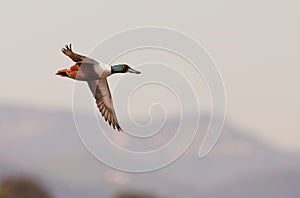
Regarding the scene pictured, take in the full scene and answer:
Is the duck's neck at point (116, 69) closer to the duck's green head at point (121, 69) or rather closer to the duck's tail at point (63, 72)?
the duck's green head at point (121, 69)

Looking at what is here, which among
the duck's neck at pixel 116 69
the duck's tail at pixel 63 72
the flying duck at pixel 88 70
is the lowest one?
the duck's tail at pixel 63 72

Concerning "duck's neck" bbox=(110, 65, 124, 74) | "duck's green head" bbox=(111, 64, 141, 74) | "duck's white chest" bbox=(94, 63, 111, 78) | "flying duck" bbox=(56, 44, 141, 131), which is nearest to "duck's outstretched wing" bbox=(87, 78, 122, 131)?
"flying duck" bbox=(56, 44, 141, 131)

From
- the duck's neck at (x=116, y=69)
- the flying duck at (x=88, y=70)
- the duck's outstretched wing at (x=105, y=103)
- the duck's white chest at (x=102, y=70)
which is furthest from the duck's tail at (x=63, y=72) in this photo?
the duck's outstretched wing at (x=105, y=103)

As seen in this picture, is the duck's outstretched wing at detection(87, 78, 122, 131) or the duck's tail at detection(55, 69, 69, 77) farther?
the duck's outstretched wing at detection(87, 78, 122, 131)

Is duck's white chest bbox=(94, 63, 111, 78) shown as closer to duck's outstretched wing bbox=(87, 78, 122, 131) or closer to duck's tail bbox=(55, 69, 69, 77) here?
duck's tail bbox=(55, 69, 69, 77)

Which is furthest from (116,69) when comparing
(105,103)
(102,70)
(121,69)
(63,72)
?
(105,103)

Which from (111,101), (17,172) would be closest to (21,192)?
(17,172)

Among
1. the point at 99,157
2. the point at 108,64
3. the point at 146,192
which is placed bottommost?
the point at 99,157

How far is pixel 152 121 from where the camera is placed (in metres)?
37.1

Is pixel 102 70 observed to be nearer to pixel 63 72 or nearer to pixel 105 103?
pixel 63 72

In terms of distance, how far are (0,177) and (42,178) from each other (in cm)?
1359

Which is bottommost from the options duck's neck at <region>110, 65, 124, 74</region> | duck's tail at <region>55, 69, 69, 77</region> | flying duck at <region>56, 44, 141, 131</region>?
duck's tail at <region>55, 69, 69, 77</region>

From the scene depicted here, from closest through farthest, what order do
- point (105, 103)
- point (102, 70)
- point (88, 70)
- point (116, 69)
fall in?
point (88, 70), point (102, 70), point (116, 69), point (105, 103)

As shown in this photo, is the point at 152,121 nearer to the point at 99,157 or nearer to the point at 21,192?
the point at 99,157
